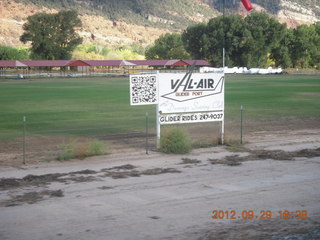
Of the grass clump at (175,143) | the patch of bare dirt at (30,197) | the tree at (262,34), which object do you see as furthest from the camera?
the tree at (262,34)

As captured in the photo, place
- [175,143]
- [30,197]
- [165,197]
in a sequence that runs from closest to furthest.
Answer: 1. [165,197]
2. [30,197]
3. [175,143]

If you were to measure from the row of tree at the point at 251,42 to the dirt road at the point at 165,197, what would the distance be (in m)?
116

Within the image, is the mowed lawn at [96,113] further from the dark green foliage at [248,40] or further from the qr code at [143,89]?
the dark green foliage at [248,40]

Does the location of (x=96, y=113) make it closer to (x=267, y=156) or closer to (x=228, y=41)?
(x=267, y=156)

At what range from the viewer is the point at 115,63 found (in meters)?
110

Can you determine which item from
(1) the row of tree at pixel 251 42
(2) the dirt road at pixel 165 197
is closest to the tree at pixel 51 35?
(1) the row of tree at pixel 251 42

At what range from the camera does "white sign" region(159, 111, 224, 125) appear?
1812 cm

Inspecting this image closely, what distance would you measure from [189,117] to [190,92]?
2.77 ft

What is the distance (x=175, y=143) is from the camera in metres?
17.0

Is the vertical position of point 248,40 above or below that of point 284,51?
above

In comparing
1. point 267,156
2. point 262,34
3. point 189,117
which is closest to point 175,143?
point 189,117

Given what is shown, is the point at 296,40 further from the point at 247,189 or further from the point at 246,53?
the point at 247,189

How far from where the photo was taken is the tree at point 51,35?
141500 mm
